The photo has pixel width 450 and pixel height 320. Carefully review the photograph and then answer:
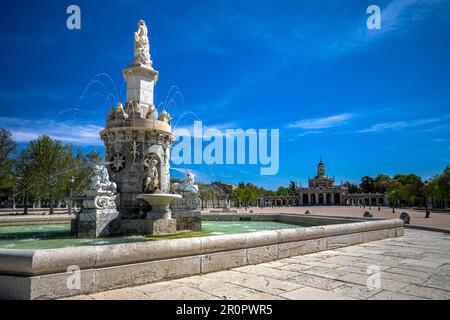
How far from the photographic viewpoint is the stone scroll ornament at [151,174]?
1253 cm

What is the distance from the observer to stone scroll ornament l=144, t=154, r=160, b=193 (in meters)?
12.5

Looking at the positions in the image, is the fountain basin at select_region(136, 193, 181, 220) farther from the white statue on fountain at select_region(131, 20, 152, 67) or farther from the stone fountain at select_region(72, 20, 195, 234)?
the white statue on fountain at select_region(131, 20, 152, 67)

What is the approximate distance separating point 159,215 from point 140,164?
7.76ft

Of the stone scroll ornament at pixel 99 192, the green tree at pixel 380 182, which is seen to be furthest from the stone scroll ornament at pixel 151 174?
the green tree at pixel 380 182

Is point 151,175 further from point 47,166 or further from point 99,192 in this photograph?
point 47,166

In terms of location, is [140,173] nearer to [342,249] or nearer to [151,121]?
[151,121]

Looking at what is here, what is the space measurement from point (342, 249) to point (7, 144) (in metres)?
40.3

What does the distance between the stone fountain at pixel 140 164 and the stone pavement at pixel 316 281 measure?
20.7ft

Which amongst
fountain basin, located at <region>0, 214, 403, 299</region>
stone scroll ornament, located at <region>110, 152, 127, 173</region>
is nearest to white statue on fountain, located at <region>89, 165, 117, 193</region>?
stone scroll ornament, located at <region>110, 152, 127, 173</region>

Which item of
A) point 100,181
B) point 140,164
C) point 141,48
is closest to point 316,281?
point 100,181

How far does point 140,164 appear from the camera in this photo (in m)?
13.0

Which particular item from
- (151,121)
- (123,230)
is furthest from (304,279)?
(151,121)

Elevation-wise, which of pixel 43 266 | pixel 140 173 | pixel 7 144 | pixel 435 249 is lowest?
pixel 435 249
